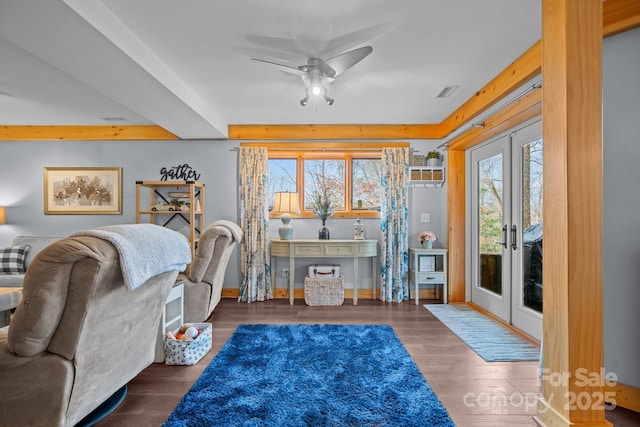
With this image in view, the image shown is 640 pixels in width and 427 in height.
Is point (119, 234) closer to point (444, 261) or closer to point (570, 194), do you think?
point (570, 194)

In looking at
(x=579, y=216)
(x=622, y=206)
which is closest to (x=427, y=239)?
(x=622, y=206)

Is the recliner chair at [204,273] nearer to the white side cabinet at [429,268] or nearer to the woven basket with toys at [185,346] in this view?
the woven basket with toys at [185,346]

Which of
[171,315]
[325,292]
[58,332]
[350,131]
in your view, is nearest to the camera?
[58,332]

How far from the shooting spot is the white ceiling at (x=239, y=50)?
6.79 ft

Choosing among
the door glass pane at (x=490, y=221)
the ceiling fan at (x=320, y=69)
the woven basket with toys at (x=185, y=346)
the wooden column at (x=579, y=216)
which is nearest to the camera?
the wooden column at (x=579, y=216)

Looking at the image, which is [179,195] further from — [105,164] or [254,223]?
[105,164]

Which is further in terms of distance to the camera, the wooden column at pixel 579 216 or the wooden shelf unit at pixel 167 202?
the wooden shelf unit at pixel 167 202

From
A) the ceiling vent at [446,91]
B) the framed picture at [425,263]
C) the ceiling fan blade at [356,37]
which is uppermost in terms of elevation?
the ceiling vent at [446,91]

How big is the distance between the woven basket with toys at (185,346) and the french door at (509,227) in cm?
292

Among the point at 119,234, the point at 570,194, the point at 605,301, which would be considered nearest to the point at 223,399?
the point at 119,234

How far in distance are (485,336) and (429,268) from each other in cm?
137

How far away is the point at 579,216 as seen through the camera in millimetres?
1376

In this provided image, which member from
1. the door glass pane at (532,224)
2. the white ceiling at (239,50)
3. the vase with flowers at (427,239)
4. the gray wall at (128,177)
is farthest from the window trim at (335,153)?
the door glass pane at (532,224)

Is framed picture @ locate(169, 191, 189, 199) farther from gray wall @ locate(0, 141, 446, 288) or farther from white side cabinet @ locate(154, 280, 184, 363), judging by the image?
white side cabinet @ locate(154, 280, 184, 363)
